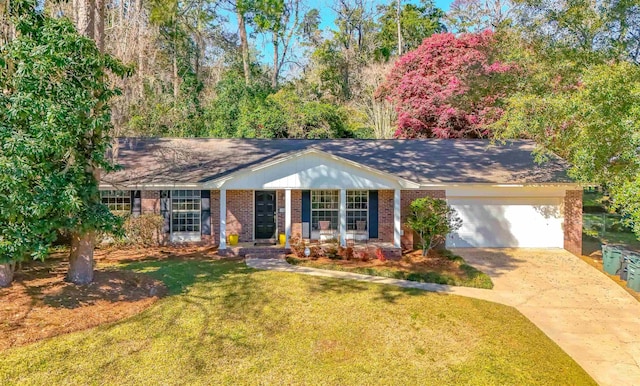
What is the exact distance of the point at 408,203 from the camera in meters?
14.8

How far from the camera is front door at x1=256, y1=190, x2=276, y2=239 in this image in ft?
49.0

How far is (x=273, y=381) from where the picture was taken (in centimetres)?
585

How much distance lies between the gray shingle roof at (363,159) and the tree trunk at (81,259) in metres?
4.85

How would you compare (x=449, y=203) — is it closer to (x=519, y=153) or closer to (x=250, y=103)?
(x=519, y=153)

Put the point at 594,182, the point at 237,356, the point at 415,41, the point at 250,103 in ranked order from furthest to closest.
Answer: the point at 415,41 < the point at 250,103 < the point at 594,182 < the point at 237,356

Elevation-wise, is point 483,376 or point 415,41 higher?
point 415,41

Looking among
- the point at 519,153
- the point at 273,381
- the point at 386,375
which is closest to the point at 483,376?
the point at 386,375

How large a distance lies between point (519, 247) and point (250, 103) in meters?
18.4

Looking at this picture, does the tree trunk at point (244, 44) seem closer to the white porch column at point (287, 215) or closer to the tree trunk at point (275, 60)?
the tree trunk at point (275, 60)

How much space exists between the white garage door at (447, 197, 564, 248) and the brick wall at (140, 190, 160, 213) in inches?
447

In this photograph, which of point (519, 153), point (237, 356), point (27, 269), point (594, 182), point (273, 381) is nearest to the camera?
point (273, 381)

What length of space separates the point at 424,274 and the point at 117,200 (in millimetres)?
11495

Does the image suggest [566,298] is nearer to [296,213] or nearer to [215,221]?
[296,213]

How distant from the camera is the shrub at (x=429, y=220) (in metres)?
13.3
